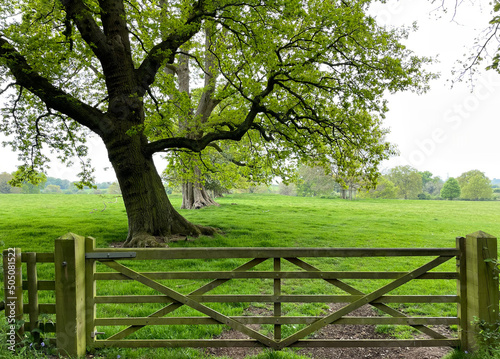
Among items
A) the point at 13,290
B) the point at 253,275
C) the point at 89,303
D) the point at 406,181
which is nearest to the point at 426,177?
the point at 406,181

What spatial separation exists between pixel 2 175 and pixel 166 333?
7408cm

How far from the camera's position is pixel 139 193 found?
11.8 m

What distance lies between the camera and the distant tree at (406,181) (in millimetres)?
86938

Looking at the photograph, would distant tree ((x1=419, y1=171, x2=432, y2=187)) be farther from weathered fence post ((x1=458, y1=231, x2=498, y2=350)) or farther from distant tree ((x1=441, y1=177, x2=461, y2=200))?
weathered fence post ((x1=458, y1=231, x2=498, y2=350))

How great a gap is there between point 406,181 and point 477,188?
16.2 m

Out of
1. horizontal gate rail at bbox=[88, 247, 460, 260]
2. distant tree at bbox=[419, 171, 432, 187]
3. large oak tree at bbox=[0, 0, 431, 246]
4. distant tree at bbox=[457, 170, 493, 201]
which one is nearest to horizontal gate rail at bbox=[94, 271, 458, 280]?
horizontal gate rail at bbox=[88, 247, 460, 260]

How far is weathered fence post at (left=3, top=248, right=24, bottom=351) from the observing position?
4.12 m

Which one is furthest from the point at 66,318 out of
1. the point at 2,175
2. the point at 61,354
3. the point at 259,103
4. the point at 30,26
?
the point at 2,175

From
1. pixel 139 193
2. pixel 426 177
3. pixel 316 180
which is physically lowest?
pixel 139 193

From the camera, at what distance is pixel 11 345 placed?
3.99 m

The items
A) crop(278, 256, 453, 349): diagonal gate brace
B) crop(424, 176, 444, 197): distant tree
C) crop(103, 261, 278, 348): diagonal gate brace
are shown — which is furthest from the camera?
crop(424, 176, 444, 197): distant tree

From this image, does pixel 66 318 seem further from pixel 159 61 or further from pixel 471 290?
pixel 159 61

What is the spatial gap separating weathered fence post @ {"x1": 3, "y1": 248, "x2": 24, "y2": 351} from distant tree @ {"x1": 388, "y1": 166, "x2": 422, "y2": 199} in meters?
92.0

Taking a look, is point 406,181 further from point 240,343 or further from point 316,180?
point 240,343
